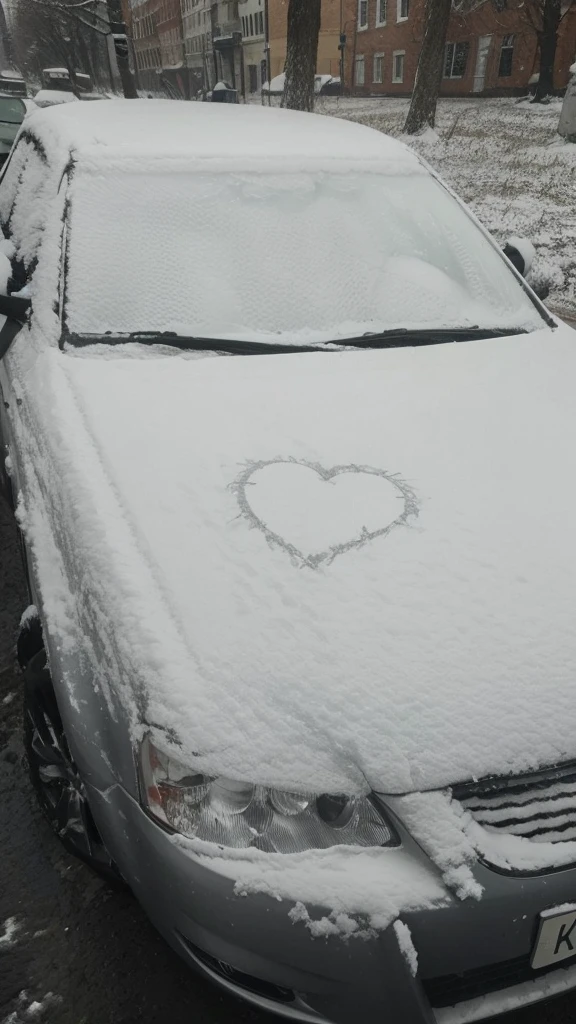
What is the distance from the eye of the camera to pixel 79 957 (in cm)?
168

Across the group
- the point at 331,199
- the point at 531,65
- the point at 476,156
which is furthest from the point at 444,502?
the point at 531,65

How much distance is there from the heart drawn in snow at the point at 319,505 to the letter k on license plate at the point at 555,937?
0.77m

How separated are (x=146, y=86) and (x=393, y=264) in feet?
206

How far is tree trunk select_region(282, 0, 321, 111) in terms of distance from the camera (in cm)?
1169

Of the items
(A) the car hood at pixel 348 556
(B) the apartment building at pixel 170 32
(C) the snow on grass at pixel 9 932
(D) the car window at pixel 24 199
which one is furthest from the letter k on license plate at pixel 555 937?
(B) the apartment building at pixel 170 32

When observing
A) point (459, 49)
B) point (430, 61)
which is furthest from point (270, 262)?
point (459, 49)

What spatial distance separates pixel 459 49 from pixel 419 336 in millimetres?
35656

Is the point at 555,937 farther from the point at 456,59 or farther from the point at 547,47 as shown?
the point at 456,59

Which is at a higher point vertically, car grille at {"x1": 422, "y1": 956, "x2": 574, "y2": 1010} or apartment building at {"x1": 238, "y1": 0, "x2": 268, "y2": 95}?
car grille at {"x1": 422, "y1": 956, "x2": 574, "y2": 1010}

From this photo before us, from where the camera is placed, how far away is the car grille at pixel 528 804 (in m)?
1.30

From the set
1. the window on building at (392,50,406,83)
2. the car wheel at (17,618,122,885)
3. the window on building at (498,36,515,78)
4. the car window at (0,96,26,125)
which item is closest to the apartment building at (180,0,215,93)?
the window on building at (392,50,406,83)

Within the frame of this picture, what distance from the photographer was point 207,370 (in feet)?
7.13

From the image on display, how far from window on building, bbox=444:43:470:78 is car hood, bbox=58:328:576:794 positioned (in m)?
35.4

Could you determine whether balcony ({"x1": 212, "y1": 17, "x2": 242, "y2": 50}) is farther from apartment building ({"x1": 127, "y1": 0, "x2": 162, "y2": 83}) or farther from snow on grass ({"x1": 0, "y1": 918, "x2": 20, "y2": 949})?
snow on grass ({"x1": 0, "y1": 918, "x2": 20, "y2": 949})
